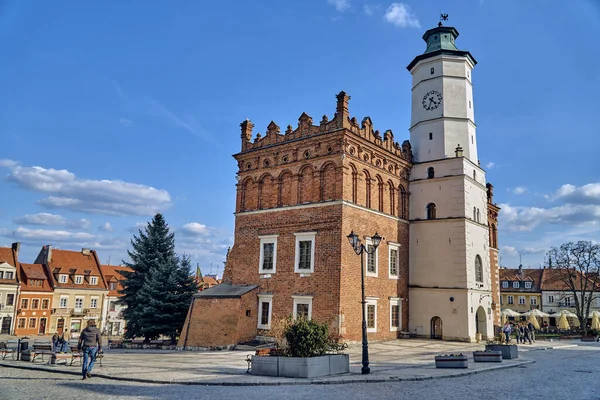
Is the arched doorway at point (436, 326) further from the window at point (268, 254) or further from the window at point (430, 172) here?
the window at point (268, 254)

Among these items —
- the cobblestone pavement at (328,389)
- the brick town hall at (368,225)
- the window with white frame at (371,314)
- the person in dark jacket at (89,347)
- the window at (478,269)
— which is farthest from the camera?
the window at (478,269)

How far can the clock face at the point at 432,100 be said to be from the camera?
3152cm

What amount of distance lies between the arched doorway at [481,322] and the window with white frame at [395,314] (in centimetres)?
514

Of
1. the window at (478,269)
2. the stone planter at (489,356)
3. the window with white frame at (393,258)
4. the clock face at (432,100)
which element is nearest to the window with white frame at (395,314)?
the window with white frame at (393,258)

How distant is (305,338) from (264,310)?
13.0 m

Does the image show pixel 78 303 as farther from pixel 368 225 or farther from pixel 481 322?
pixel 481 322

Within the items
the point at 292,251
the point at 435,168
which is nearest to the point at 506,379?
the point at 292,251

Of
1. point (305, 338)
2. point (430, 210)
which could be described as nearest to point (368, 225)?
point (430, 210)

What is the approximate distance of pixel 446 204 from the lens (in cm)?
2977

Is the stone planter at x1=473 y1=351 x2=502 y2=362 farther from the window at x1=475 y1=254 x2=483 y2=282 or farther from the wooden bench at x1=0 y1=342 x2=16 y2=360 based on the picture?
the wooden bench at x1=0 y1=342 x2=16 y2=360

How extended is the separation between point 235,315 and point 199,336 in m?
2.51

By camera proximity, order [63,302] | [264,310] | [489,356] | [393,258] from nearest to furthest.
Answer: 1. [489,356]
2. [264,310]
3. [393,258]
4. [63,302]

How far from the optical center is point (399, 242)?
29.6 m

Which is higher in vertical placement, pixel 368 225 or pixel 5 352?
pixel 368 225
